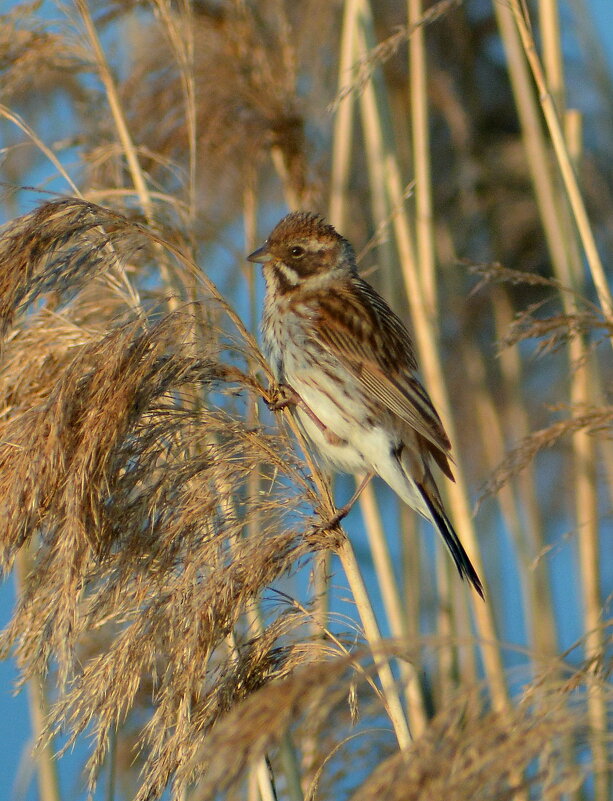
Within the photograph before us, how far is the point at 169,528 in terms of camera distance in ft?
6.16

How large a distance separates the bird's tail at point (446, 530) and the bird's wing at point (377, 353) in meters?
0.10

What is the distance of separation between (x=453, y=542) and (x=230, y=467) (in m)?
0.64

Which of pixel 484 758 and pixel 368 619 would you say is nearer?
pixel 484 758

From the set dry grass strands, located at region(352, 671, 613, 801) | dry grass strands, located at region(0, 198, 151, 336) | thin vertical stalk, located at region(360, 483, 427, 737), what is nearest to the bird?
thin vertical stalk, located at region(360, 483, 427, 737)

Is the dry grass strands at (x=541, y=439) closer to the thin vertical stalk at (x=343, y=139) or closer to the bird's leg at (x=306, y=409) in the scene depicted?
the bird's leg at (x=306, y=409)

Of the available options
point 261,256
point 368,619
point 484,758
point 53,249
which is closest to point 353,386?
point 261,256

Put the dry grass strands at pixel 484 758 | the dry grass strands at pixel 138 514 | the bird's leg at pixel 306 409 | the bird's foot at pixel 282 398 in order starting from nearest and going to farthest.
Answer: the dry grass strands at pixel 484 758 < the dry grass strands at pixel 138 514 < the bird's foot at pixel 282 398 < the bird's leg at pixel 306 409

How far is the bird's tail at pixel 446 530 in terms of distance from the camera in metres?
2.24

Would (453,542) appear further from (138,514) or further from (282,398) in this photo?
(138,514)

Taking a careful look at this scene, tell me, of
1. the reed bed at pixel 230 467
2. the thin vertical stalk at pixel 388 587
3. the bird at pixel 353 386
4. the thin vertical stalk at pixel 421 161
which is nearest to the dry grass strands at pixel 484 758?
the reed bed at pixel 230 467

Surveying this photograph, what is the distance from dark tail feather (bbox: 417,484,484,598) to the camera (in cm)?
223

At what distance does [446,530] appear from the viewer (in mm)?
2385

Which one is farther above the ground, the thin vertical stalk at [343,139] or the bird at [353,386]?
the thin vertical stalk at [343,139]

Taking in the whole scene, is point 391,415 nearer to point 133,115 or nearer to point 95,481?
point 95,481
